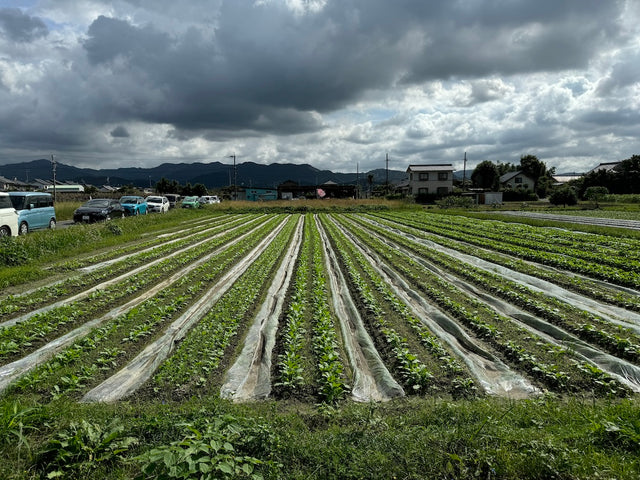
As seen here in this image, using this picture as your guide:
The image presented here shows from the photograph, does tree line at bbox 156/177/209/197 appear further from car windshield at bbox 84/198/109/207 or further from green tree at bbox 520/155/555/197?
green tree at bbox 520/155/555/197

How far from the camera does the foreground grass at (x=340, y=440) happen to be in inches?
124

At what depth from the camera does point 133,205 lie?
3166 cm

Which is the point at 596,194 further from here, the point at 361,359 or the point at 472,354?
the point at 361,359

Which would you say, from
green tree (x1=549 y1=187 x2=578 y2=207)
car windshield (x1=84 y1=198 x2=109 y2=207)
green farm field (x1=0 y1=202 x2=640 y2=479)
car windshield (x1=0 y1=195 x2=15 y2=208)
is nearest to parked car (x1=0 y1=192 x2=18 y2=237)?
car windshield (x1=0 y1=195 x2=15 y2=208)

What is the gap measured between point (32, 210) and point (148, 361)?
18011 millimetres

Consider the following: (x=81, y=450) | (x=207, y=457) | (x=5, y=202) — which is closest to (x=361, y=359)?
(x=207, y=457)

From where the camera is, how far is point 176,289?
9.91 metres

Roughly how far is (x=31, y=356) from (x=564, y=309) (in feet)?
32.4

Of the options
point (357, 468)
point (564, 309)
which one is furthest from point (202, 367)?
point (564, 309)

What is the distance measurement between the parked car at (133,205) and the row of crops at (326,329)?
19.6m

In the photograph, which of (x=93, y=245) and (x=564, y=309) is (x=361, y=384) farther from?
(x=93, y=245)

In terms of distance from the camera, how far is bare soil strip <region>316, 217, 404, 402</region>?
4.84m

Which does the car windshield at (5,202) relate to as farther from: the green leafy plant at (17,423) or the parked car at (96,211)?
the green leafy plant at (17,423)

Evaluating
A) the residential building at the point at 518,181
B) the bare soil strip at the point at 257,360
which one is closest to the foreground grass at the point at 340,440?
the bare soil strip at the point at 257,360
